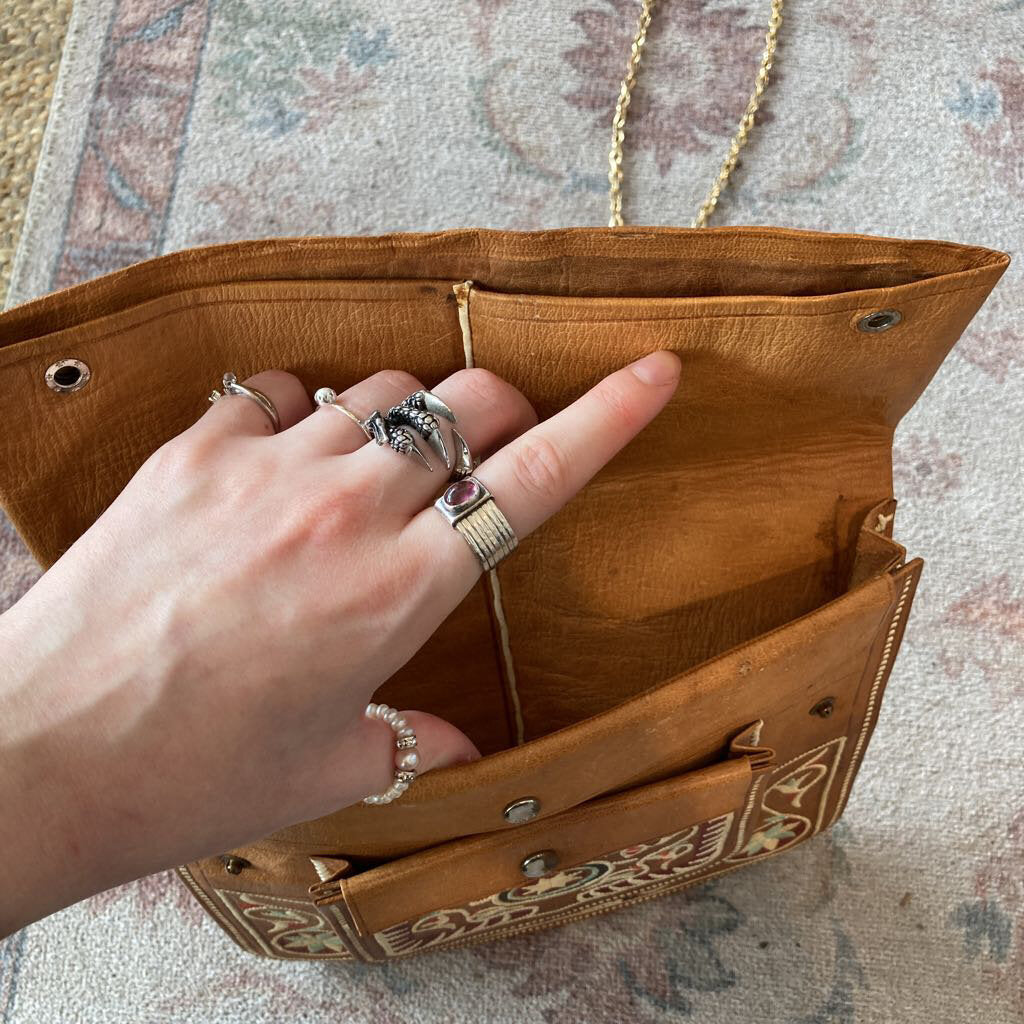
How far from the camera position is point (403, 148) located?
982 mm

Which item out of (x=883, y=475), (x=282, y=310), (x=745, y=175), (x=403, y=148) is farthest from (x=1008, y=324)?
(x=282, y=310)

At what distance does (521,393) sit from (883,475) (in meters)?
0.22

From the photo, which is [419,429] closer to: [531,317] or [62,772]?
[531,317]

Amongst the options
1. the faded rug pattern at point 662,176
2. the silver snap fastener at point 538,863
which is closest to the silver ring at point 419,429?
the silver snap fastener at point 538,863

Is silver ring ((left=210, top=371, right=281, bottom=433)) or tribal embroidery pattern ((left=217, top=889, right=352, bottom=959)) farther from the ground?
silver ring ((left=210, top=371, right=281, bottom=433))

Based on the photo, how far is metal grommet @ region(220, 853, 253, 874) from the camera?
1.88 feet

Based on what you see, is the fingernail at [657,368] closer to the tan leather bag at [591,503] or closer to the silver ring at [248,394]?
the tan leather bag at [591,503]

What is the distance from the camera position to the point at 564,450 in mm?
488

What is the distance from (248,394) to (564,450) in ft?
0.54

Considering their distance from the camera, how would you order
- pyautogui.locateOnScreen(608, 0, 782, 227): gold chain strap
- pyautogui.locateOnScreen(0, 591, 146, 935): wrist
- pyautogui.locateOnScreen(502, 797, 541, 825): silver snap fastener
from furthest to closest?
pyautogui.locateOnScreen(608, 0, 782, 227): gold chain strap
pyautogui.locateOnScreen(502, 797, 541, 825): silver snap fastener
pyautogui.locateOnScreen(0, 591, 146, 935): wrist

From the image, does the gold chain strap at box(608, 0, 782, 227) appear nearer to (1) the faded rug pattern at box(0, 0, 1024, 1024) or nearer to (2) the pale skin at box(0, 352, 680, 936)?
(1) the faded rug pattern at box(0, 0, 1024, 1024)

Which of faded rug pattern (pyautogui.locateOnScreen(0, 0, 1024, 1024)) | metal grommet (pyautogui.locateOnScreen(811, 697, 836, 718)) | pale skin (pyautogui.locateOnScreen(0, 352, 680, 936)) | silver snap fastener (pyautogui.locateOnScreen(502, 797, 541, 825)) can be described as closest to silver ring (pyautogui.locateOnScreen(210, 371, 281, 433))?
pale skin (pyautogui.locateOnScreen(0, 352, 680, 936))

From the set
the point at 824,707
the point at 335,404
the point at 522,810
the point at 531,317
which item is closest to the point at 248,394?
the point at 335,404

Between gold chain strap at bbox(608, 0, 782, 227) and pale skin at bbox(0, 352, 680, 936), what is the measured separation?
503mm
